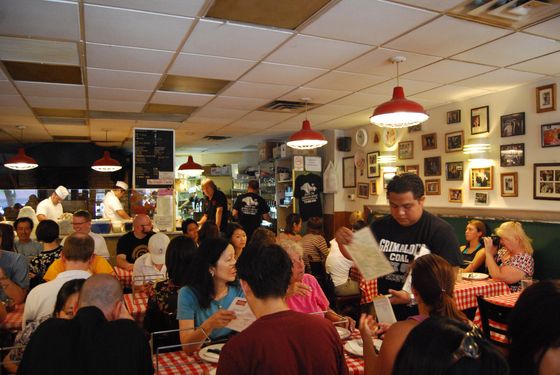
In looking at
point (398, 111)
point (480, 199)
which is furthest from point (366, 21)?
point (480, 199)

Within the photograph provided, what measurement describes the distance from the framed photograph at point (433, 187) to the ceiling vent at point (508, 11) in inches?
135

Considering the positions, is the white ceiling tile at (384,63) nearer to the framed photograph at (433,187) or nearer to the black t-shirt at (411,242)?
the black t-shirt at (411,242)

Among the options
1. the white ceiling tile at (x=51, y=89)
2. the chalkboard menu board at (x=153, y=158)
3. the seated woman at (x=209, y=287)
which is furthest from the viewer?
the chalkboard menu board at (x=153, y=158)

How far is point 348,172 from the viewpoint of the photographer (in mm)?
8664

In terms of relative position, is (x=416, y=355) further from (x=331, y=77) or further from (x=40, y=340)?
(x=331, y=77)

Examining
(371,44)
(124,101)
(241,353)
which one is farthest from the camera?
(124,101)

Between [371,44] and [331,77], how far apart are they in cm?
108

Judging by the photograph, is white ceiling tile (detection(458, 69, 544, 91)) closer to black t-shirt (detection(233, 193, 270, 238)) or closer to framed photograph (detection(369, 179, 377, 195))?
framed photograph (detection(369, 179, 377, 195))

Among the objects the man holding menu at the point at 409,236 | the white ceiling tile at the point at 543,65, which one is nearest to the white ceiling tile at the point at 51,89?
the man holding menu at the point at 409,236

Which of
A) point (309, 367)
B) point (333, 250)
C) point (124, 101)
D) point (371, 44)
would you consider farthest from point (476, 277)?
point (124, 101)

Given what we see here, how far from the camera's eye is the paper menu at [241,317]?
2152 mm

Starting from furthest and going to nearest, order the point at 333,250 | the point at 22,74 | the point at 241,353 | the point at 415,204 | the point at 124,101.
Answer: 1. the point at 124,101
2. the point at 333,250
3. the point at 22,74
4. the point at 415,204
5. the point at 241,353

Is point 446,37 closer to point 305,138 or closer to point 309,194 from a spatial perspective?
point 305,138

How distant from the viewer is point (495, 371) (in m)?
1.02
